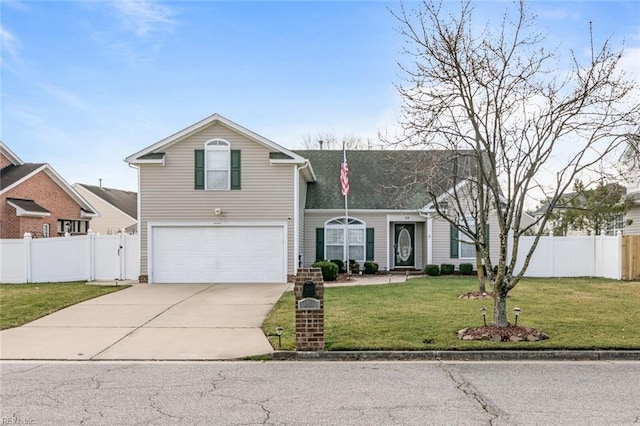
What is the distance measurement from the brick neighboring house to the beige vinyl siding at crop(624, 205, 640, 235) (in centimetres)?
2717

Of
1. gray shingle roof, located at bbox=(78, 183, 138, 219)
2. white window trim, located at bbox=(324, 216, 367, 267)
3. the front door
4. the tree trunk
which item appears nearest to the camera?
the tree trunk

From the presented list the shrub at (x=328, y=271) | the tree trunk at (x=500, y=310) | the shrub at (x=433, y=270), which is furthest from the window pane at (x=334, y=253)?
the tree trunk at (x=500, y=310)

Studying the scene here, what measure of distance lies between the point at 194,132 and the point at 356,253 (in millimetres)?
8394

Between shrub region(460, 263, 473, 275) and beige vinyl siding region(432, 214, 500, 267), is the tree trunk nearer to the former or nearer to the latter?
shrub region(460, 263, 473, 275)

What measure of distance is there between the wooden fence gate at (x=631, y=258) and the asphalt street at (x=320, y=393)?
43.6 ft

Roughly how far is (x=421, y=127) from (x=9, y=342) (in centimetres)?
817

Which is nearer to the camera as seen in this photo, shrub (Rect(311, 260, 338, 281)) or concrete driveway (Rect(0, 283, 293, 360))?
concrete driveway (Rect(0, 283, 293, 360))

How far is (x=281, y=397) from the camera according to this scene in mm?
6133

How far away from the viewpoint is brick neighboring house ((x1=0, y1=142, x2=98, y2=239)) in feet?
80.5

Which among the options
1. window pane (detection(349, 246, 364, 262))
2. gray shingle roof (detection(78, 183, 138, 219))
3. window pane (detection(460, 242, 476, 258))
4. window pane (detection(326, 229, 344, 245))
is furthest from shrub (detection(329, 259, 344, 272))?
gray shingle roof (detection(78, 183, 138, 219))

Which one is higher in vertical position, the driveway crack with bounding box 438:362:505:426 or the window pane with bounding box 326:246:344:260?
the window pane with bounding box 326:246:344:260

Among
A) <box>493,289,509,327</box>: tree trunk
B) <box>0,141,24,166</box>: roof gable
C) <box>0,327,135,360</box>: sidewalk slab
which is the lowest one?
<box>0,327,135,360</box>: sidewalk slab

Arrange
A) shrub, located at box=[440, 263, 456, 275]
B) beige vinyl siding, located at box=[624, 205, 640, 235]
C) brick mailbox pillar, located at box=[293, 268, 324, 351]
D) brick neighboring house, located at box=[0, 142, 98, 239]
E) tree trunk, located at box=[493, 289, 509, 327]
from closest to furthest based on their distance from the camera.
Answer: brick mailbox pillar, located at box=[293, 268, 324, 351] < tree trunk, located at box=[493, 289, 509, 327] < shrub, located at box=[440, 263, 456, 275] < beige vinyl siding, located at box=[624, 205, 640, 235] < brick neighboring house, located at box=[0, 142, 98, 239]

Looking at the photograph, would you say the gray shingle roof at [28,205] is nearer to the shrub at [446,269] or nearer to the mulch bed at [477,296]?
the shrub at [446,269]
